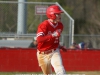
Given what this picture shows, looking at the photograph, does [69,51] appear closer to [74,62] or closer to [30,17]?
[74,62]

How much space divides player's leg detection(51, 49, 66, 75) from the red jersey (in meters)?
0.20

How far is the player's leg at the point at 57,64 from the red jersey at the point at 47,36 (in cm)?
20

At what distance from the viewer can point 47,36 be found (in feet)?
33.0

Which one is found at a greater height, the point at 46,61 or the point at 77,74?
the point at 46,61

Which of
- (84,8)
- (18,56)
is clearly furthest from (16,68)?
(84,8)

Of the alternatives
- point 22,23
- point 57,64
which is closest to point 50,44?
point 57,64

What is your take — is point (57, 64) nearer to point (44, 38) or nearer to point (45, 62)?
point (45, 62)

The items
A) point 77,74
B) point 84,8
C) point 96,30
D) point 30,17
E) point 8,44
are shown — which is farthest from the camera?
point 84,8

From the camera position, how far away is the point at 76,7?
48.9 m

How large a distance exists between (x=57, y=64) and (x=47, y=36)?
0.69 m

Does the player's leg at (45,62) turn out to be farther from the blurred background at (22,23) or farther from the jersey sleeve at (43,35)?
the blurred background at (22,23)

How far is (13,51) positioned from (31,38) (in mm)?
2450

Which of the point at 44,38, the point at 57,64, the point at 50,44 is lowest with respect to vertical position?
the point at 57,64

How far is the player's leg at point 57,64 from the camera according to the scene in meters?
10.2
